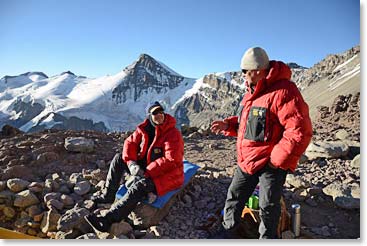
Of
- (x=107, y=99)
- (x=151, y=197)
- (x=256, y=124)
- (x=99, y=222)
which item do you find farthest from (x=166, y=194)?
(x=107, y=99)

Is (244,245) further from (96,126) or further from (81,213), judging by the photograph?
(96,126)

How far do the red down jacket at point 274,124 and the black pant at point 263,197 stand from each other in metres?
0.07

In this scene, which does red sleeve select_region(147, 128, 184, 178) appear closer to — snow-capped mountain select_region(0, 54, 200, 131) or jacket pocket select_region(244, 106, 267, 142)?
jacket pocket select_region(244, 106, 267, 142)

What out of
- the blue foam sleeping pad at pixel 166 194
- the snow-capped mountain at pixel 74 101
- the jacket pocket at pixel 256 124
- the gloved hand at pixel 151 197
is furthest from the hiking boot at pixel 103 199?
the snow-capped mountain at pixel 74 101

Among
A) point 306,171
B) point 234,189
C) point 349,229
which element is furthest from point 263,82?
point 306,171

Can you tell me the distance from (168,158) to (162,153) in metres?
0.14

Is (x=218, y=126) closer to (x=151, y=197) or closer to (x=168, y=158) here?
(x=168, y=158)

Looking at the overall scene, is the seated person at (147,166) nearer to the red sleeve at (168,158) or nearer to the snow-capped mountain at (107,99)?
the red sleeve at (168,158)

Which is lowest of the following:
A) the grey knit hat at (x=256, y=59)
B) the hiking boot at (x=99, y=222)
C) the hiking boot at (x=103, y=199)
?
the hiking boot at (x=99, y=222)

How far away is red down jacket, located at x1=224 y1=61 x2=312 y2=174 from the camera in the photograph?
200 centimetres

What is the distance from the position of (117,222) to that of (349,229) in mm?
1696

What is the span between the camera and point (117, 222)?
2.69m

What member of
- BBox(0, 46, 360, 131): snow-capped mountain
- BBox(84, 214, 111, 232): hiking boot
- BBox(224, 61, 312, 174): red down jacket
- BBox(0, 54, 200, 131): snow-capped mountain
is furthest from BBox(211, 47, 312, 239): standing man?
BBox(0, 54, 200, 131): snow-capped mountain

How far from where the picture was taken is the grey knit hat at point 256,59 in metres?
2.15
